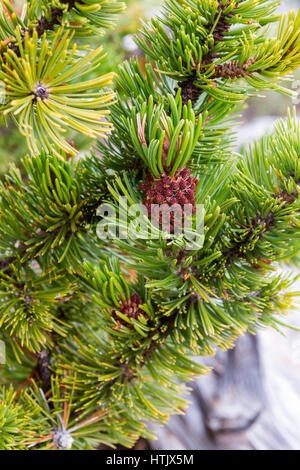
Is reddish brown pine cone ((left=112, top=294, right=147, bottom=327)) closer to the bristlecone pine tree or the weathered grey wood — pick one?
the bristlecone pine tree

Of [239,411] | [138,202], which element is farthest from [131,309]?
[239,411]

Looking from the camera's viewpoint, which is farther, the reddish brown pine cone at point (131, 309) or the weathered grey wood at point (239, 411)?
the weathered grey wood at point (239, 411)

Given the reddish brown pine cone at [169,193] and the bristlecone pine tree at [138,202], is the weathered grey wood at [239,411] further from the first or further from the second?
the reddish brown pine cone at [169,193]

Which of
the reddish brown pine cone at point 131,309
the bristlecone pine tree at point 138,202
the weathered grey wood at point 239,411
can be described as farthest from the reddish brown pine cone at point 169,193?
the weathered grey wood at point 239,411

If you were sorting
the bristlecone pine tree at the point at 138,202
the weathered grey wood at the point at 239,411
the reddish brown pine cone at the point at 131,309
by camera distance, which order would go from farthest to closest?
the weathered grey wood at the point at 239,411 < the reddish brown pine cone at the point at 131,309 < the bristlecone pine tree at the point at 138,202

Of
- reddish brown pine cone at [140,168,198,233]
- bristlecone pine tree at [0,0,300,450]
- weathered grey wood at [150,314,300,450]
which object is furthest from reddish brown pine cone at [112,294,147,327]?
weathered grey wood at [150,314,300,450]

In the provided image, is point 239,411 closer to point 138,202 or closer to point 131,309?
point 131,309
